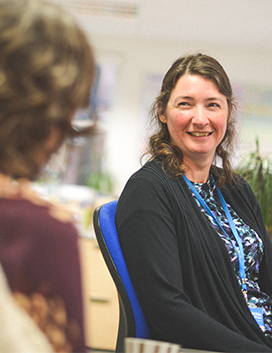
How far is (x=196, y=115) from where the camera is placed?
1230 mm

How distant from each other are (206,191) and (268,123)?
3722 millimetres

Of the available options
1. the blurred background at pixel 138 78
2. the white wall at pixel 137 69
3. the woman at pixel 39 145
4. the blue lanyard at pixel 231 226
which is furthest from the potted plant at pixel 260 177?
the white wall at pixel 137 69

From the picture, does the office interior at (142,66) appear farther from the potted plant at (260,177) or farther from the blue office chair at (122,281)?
the blue office chair at (122,281)

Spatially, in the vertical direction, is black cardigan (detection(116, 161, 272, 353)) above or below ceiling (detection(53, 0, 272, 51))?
below

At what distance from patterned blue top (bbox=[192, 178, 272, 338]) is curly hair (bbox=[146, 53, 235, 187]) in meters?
0.11

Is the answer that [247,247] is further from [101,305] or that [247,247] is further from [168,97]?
[101,305]

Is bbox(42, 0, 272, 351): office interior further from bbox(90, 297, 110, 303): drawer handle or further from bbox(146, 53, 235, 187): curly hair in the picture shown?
bbox(146, 53, 235, 187): curly hair

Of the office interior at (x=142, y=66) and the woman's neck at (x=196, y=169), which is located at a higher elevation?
the office interior at (x=142, y=66)

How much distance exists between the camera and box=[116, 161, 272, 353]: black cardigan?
920 millimetres

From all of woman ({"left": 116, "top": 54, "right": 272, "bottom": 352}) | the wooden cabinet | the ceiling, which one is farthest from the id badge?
the ceiling

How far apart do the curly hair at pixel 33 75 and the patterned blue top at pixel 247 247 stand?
80 cm

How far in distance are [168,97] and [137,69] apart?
3.45m

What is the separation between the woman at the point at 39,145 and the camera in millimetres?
421

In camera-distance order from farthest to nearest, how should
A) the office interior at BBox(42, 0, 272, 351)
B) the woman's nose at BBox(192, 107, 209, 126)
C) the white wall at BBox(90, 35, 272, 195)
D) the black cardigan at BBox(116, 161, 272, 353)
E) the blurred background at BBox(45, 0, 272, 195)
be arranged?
the white wall at BBox(90, 35, 272, 195), the blurred background at BBox(45, 0, 272, 195), the office interior at BBox(42, 0, 272, 351), the woman's nose at BBox(192, 107, 209, 126), the black cardigan at BBox(116, 161, 272, 353)
